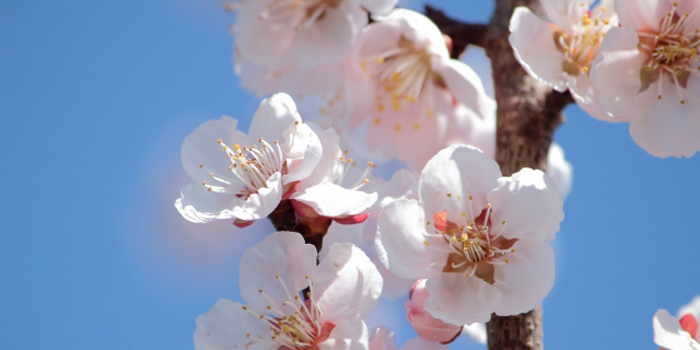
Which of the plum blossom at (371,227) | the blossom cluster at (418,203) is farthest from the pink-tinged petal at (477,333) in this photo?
the plum blossom at (371,227)

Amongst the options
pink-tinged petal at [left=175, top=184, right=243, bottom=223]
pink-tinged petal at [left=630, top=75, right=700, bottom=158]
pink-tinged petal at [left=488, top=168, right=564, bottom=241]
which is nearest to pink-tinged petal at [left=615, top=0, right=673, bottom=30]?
pink-tinged petal at [left=630, top=75, right=700, bottom=158]

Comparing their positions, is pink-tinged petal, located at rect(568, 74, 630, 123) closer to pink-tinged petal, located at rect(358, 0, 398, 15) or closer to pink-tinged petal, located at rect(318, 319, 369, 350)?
pink-tinged petal, located at rect(358, 0, 398, 15)

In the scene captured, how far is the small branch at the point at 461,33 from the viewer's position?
2049 millimetres

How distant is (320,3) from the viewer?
6.73 feet

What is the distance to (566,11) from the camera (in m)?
1.68

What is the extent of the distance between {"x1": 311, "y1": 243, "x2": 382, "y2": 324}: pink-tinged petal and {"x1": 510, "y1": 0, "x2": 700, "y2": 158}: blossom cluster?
66 centimetres

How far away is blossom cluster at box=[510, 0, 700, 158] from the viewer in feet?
4.85

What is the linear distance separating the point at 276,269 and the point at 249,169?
0.22 m

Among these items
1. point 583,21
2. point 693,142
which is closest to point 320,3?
point 583,21

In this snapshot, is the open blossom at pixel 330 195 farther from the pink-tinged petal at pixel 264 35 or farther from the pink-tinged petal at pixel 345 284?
the pink-tinged petal at pixel 264 35

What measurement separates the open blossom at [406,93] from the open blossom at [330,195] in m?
0.66

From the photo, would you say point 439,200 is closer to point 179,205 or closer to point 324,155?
point 324,155

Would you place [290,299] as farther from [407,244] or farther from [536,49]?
[536,49]

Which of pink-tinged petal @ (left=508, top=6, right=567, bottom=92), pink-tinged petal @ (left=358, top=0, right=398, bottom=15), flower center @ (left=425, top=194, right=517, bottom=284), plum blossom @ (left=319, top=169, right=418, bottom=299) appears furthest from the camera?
pink-tinged petal @ (left=358, top=0, right=398, bottom=15)
